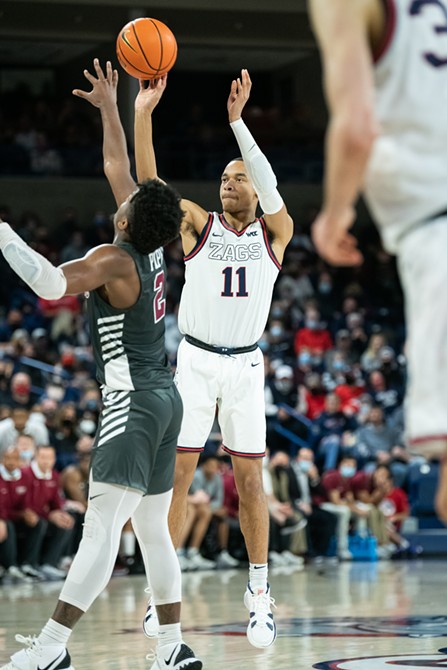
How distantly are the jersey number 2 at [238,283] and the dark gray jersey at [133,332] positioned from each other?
121 centimetres

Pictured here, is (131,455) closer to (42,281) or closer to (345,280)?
(42,281)

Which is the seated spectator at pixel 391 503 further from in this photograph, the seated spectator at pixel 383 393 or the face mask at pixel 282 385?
the face mask at pixel 282 385

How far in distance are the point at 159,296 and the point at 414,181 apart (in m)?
2.04

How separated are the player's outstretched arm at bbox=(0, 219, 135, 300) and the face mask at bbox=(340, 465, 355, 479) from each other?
1069 centimetres

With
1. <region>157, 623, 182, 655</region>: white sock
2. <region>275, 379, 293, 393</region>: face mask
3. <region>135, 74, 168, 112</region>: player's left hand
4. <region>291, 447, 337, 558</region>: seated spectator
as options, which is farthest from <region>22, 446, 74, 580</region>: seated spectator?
<region>157, 623, 182, 655</region>: white sock

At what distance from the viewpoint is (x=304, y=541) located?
14.6m

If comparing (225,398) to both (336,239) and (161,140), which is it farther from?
(161,140)

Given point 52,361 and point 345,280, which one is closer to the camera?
point 52,361

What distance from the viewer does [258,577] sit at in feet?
21.7

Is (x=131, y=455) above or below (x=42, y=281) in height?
below

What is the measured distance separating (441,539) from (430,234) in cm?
1287

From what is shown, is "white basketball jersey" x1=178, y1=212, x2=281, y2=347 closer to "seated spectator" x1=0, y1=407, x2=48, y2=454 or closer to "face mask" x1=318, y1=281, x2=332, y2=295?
"seated spectator" x1=0, y1=407, x2=48, y2=454

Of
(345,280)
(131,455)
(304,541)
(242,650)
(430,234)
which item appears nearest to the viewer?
(430,234)

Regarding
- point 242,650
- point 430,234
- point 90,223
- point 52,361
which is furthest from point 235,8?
point 430,234
